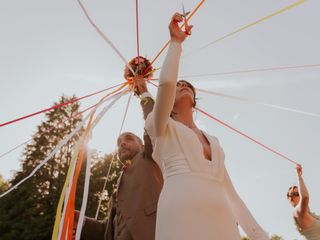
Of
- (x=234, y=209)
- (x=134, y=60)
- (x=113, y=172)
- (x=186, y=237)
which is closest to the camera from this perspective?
(x=186, y=237)

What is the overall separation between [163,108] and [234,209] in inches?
31.7

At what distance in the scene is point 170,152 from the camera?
1.83 metres

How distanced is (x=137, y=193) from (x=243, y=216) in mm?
1076

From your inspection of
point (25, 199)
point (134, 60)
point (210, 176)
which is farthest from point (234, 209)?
point (25, 199)

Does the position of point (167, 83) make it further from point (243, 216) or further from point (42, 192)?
point (42, 192)

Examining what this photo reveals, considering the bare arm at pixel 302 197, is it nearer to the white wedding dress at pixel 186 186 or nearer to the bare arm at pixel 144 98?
the bare arm at pixel 144 98

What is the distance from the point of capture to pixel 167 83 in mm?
1682

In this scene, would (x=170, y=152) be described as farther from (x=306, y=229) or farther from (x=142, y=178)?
(x=306, y=229)

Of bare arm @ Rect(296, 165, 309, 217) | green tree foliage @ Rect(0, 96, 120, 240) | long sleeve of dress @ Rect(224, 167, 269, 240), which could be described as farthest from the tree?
long sleeve of dress @ Rect(224, 167, 269, 240)

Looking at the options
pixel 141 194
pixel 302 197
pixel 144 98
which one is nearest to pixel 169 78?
pixel 144 98

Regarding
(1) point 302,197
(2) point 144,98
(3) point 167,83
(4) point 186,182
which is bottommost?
(4) point 186,182

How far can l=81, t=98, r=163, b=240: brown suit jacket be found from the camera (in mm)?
2500

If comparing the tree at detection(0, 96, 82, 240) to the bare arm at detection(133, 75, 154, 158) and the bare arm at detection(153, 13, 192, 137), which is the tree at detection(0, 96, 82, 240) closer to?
the bare arm at detection(133, 75, 154, 158)

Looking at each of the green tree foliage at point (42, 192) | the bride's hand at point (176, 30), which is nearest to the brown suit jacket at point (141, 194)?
the bride's hand at point (176, 30)
